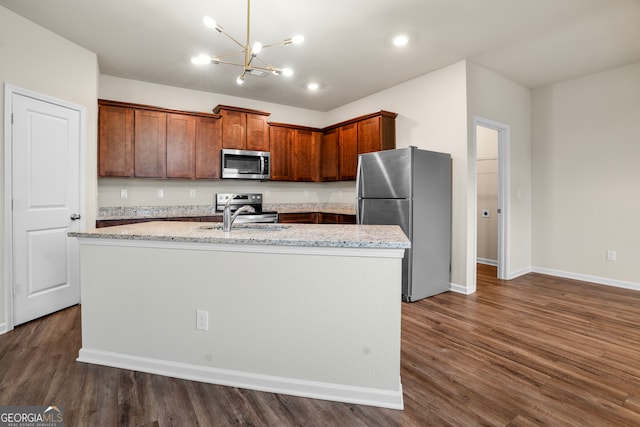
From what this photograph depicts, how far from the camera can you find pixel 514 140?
438 cm

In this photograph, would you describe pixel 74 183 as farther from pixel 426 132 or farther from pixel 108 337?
pixel 426 132

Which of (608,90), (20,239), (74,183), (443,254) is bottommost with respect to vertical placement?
(443,254)

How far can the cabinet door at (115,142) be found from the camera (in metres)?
3.76

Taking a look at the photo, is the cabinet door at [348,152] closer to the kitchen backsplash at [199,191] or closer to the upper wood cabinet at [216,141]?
the upper wood cabinet at [216,141]

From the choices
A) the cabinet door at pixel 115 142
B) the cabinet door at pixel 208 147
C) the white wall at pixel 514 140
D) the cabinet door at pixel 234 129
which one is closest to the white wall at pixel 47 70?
the cabinet door at pixel 115 142

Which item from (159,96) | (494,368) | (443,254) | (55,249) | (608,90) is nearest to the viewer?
(494,368)

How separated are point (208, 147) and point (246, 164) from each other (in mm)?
578

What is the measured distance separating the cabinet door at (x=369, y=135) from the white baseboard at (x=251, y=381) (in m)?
3.21

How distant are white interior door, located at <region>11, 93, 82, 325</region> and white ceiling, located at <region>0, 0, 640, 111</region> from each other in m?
0.87

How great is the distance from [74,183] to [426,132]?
4.00 meters

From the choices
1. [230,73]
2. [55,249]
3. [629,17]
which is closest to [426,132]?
[629,17]

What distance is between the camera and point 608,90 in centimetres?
393

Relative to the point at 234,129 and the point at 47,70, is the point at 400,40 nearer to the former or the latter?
the point at 234,129

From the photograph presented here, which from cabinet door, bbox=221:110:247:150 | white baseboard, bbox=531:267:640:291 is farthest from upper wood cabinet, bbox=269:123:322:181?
white baseboard, bbox=531:267:640:291
